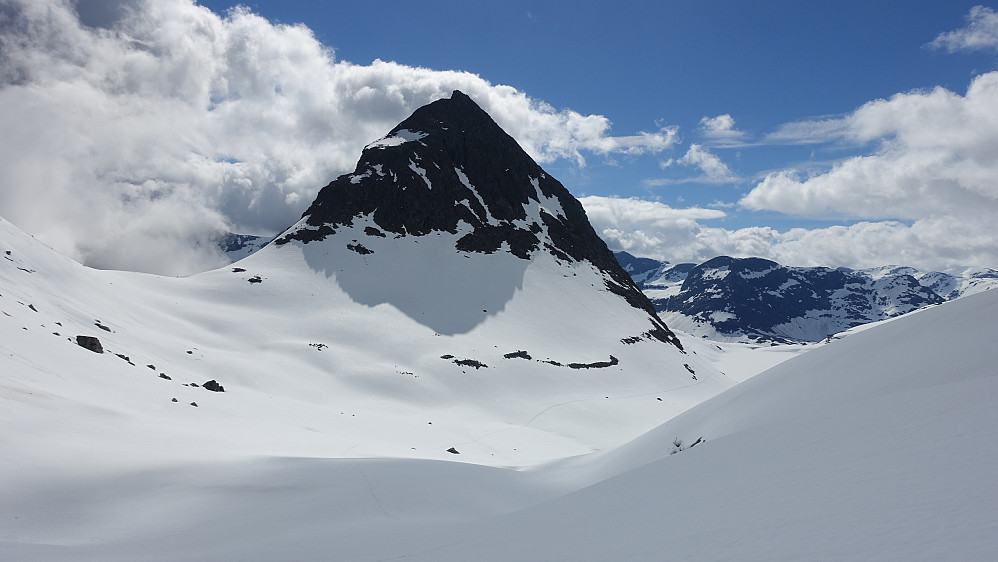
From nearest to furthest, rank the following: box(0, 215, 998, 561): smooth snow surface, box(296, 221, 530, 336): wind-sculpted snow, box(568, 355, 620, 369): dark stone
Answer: box(0, 215, 998, 561): smooth snow surface
box(568, 355, 620, 369): dark stone
box(296, 221, 530, 336): wind-sculpted snow

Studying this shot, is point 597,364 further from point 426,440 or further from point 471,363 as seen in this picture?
point 426,440

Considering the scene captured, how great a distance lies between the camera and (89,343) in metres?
28.7

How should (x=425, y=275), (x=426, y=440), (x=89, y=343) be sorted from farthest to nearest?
1. (x=425, y=275)
2. (x=426, y=440)
3. (x=89, y=343)

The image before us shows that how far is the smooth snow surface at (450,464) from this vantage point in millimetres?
6715

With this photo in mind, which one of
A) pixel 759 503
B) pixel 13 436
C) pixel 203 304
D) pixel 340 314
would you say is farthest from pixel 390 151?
pixel 759 503

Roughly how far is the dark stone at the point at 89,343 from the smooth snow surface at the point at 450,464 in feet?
4.05

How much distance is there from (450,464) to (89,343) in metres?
25.4

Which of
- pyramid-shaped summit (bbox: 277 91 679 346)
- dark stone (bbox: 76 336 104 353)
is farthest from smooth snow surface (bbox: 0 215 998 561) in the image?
pyramid-shaped summit (bbox: 277 91 679 346)

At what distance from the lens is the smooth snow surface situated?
22.0 ft

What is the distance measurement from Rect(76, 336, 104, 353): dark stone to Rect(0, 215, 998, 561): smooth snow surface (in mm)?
1234

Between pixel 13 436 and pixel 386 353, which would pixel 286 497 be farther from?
pixel 386 353

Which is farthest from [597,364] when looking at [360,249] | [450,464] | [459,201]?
[450,464]

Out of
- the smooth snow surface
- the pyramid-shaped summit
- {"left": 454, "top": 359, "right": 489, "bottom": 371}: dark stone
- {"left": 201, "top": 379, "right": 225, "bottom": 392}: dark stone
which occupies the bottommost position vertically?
the smooth snow surface

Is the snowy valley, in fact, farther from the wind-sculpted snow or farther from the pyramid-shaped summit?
the pyramid-shaped summit
